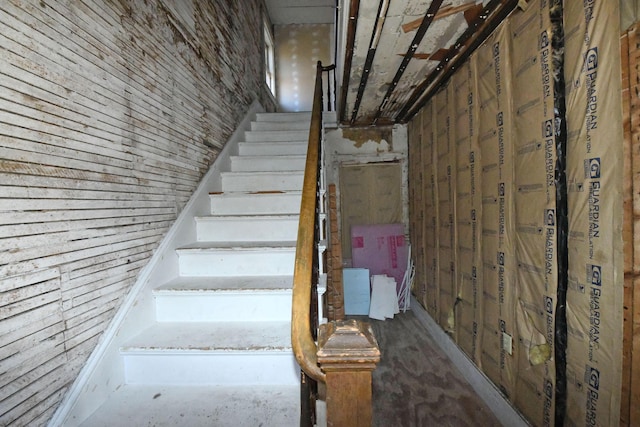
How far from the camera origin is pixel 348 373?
2.22 ft

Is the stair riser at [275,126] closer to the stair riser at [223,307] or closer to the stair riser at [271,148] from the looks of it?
the stair riser at [271,148]

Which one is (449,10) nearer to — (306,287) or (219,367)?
(306,287)

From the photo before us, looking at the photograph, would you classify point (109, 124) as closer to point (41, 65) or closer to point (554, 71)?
point (41, 65)

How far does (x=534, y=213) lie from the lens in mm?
1521

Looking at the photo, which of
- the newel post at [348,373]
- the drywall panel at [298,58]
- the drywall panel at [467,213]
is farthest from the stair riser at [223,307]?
the drywall panel at [298,58]

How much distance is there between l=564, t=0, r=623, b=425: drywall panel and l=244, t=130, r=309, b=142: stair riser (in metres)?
2.25

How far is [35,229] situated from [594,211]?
2.13 metres

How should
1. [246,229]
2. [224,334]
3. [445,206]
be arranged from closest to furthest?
[224,334] → [246,229] → [445,206]

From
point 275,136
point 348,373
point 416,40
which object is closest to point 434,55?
point 416,40

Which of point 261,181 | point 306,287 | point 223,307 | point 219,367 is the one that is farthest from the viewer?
point 261,181

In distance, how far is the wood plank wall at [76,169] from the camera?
936 millimetres

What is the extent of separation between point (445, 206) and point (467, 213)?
49cm

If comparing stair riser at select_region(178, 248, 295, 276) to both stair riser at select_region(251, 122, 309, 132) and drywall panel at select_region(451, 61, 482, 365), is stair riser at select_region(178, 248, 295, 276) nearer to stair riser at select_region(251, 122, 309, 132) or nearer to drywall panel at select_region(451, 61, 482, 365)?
drywall panel at select_region(451, 61, 482, 365)

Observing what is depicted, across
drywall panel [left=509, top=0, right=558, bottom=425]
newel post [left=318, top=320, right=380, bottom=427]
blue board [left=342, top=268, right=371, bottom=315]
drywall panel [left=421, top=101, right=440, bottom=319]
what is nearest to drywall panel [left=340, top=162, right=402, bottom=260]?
blue board [left=342, top=268, right=371, bottom=315]
